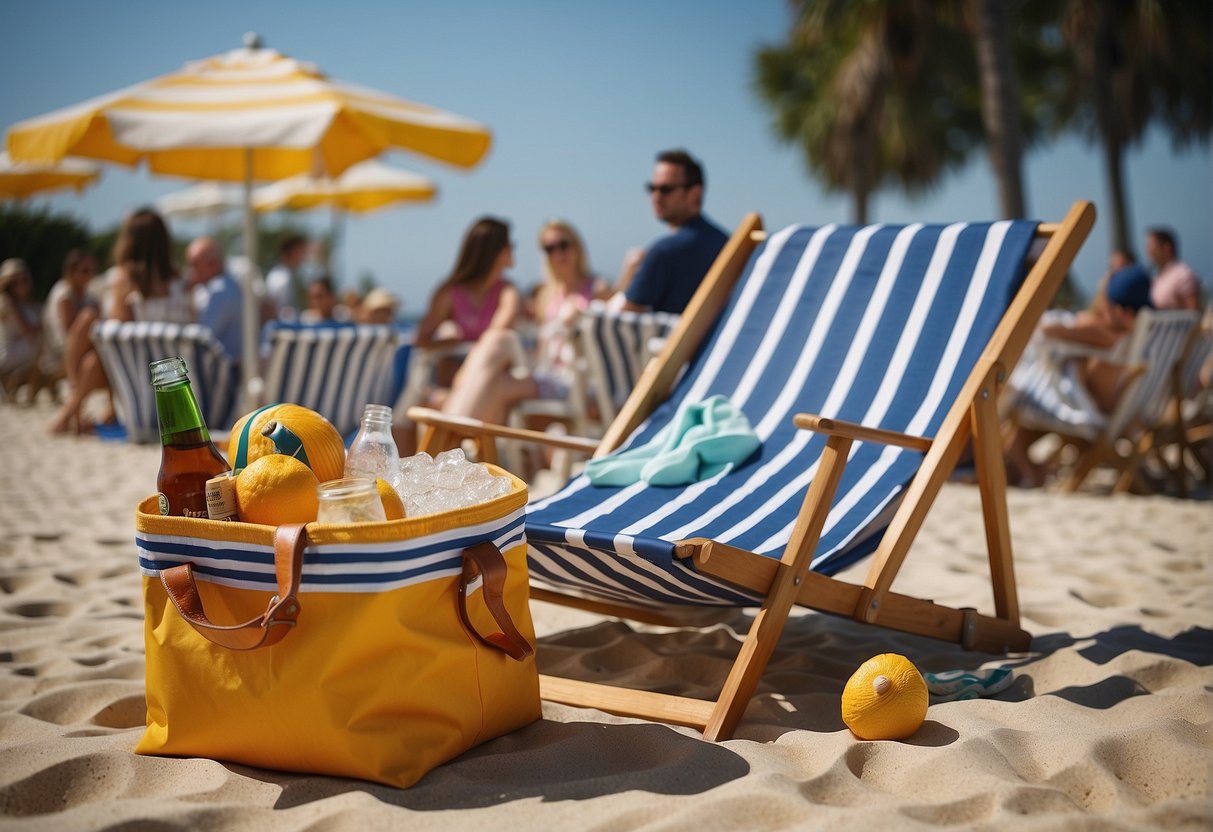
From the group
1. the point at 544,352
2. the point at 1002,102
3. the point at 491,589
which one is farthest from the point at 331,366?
the point at 1002,102

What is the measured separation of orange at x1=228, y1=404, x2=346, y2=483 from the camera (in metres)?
1.88

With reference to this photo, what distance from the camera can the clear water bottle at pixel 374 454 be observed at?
1928 millimetres

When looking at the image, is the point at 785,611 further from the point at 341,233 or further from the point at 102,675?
the point at 341,233

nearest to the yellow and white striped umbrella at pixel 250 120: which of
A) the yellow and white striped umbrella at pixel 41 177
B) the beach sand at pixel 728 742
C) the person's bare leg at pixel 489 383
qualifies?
the person's bare leg at pixel 489 383

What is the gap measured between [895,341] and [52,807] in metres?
2.14

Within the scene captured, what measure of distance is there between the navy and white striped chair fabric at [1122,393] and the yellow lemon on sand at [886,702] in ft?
12.8

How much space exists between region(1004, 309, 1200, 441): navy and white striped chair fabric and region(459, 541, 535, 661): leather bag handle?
4.30m

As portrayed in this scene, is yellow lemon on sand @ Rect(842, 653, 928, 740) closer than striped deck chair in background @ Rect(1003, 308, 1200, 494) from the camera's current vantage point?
Yes

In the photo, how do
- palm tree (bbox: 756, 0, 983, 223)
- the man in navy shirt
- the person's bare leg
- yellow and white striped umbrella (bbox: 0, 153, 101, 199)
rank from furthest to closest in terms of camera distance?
palm tree (bbox: 756, 0, 983, 223) < yellow and white striped umbrella (bbox: 0, 153, 101, 199) < the person's bare leg < the man in navy shirt

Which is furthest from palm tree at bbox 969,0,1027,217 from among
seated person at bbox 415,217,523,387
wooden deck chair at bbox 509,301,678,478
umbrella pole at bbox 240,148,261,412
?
umbrella pole at bbox 240,148,261,412

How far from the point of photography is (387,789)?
1.77 m

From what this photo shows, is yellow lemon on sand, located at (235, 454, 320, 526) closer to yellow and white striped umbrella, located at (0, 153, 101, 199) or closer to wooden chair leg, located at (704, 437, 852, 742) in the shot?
wooden chair leg, located at (704, 437, 852, 742)

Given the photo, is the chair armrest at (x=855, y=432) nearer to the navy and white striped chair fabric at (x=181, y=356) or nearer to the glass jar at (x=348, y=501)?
the glass jar at (x=348, y=501)

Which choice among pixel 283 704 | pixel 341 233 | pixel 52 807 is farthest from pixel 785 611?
pixel 341 233
